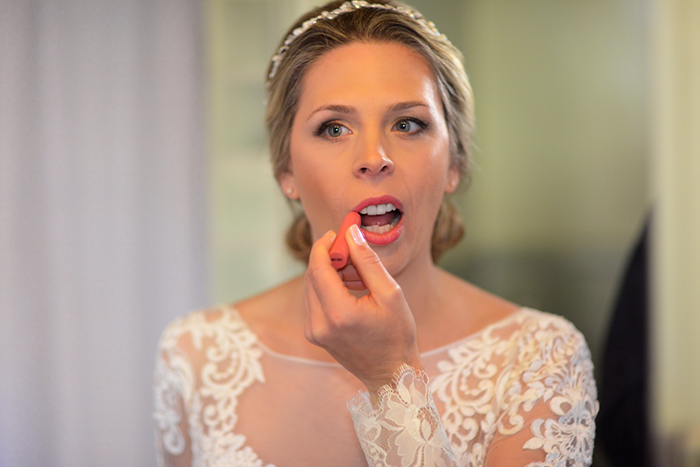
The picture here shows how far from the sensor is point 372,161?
902 mm

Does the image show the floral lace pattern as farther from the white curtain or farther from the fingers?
the white curtain

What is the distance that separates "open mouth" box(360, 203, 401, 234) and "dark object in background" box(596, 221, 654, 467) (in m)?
1.13

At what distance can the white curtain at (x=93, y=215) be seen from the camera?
181cm

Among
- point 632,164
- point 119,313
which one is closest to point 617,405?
point 632,164

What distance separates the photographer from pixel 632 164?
2.14m

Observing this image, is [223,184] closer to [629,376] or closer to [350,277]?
[350,277]

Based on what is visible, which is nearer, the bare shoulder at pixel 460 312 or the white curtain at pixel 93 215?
the bare shoulder at pixel 460 312

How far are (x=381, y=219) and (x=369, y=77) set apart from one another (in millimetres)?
250

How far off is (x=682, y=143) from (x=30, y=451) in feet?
7.48

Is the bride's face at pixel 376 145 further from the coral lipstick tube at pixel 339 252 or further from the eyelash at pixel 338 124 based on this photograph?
the coral lipstick tube at pixel 339 252

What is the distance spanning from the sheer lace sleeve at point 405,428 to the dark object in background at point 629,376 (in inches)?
47.9

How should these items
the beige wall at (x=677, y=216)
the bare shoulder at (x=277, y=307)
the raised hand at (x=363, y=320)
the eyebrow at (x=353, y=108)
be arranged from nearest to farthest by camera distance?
the raised hand at (x=363, y=320) < the eyebrow at (x=353, y=108) < the bare shoulder at (x=277, y=307) < the beige wall at (x=677, y=216)

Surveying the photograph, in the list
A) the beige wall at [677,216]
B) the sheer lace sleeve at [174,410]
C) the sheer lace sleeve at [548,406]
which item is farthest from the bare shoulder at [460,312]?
the beige wall at [677,216]

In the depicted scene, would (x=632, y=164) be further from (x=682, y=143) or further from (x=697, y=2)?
(x=697, y=2)
